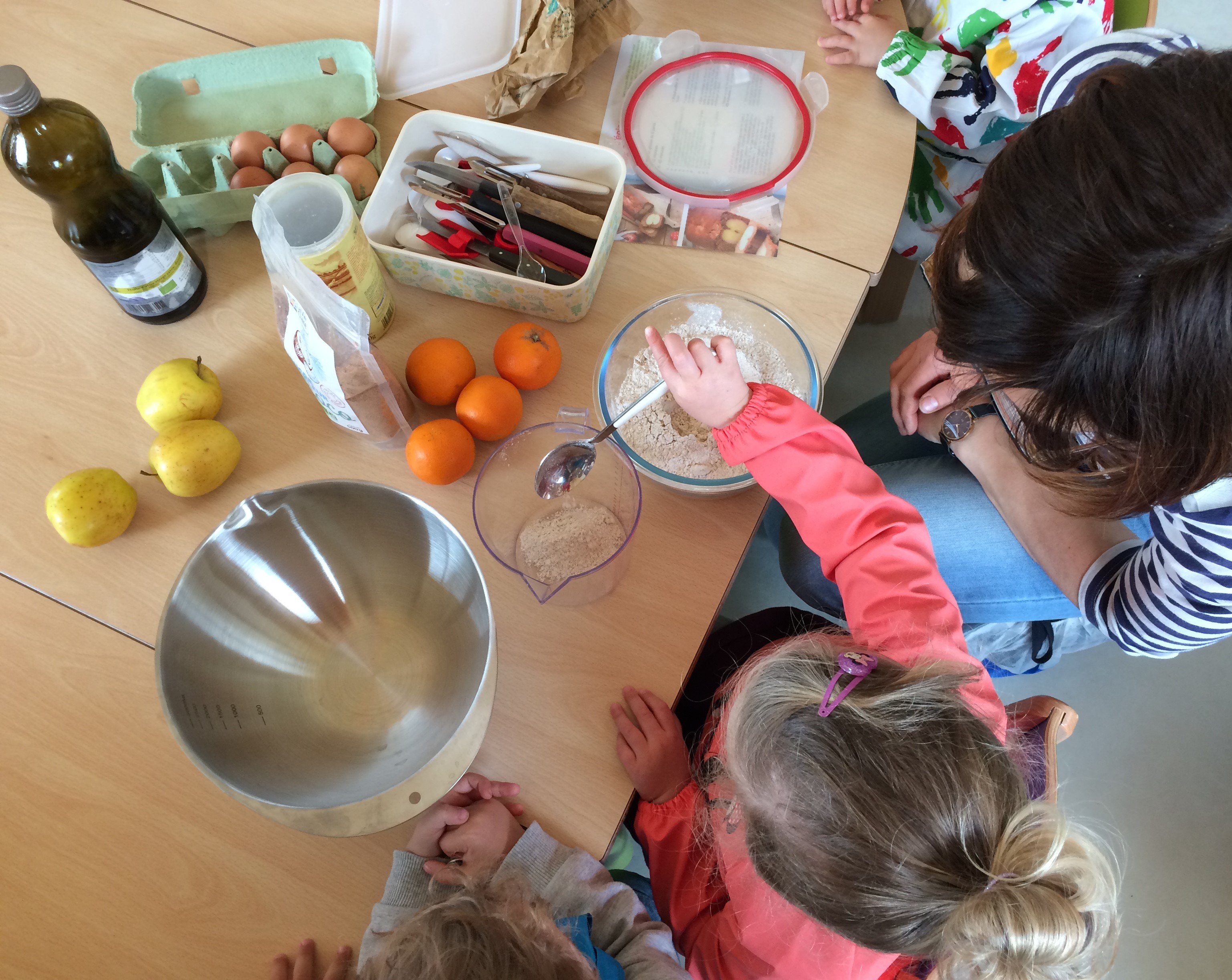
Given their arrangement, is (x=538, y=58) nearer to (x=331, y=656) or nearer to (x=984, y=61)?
(x=984, y=61)

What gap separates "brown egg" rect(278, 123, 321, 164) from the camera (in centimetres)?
92

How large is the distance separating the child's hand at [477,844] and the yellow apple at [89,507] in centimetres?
44

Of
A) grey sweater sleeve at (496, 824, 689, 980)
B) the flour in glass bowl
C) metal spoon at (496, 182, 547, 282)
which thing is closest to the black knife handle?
metal spoon at (496, 182, 547, 282)

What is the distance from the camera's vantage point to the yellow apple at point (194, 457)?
0.79 metres

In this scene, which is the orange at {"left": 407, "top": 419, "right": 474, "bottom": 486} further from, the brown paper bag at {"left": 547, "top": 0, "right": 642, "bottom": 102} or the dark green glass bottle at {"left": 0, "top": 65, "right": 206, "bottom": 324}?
the brown paper bag at {"left": 547, "top": 0, "right": 642, "bottom": 102}

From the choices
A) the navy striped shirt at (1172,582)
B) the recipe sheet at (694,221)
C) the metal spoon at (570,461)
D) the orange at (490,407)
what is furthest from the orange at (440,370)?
the navy striped shirt at (1172,582)

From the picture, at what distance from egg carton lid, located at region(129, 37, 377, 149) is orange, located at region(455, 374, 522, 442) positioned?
0.42 meters

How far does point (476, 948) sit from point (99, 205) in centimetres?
75

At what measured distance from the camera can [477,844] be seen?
701mm

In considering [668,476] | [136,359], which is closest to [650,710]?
[668,476]

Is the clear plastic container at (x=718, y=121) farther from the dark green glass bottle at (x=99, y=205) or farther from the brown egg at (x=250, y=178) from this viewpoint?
the dark green glass bottle at (x=99, y=205)

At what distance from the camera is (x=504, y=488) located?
0.81m

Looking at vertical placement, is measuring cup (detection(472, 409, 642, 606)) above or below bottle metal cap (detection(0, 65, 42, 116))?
below

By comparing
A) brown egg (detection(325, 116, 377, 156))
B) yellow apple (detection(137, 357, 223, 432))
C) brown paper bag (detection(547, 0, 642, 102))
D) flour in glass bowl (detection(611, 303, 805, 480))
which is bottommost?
yellow apple (detection(137, 357, 223, 432))
